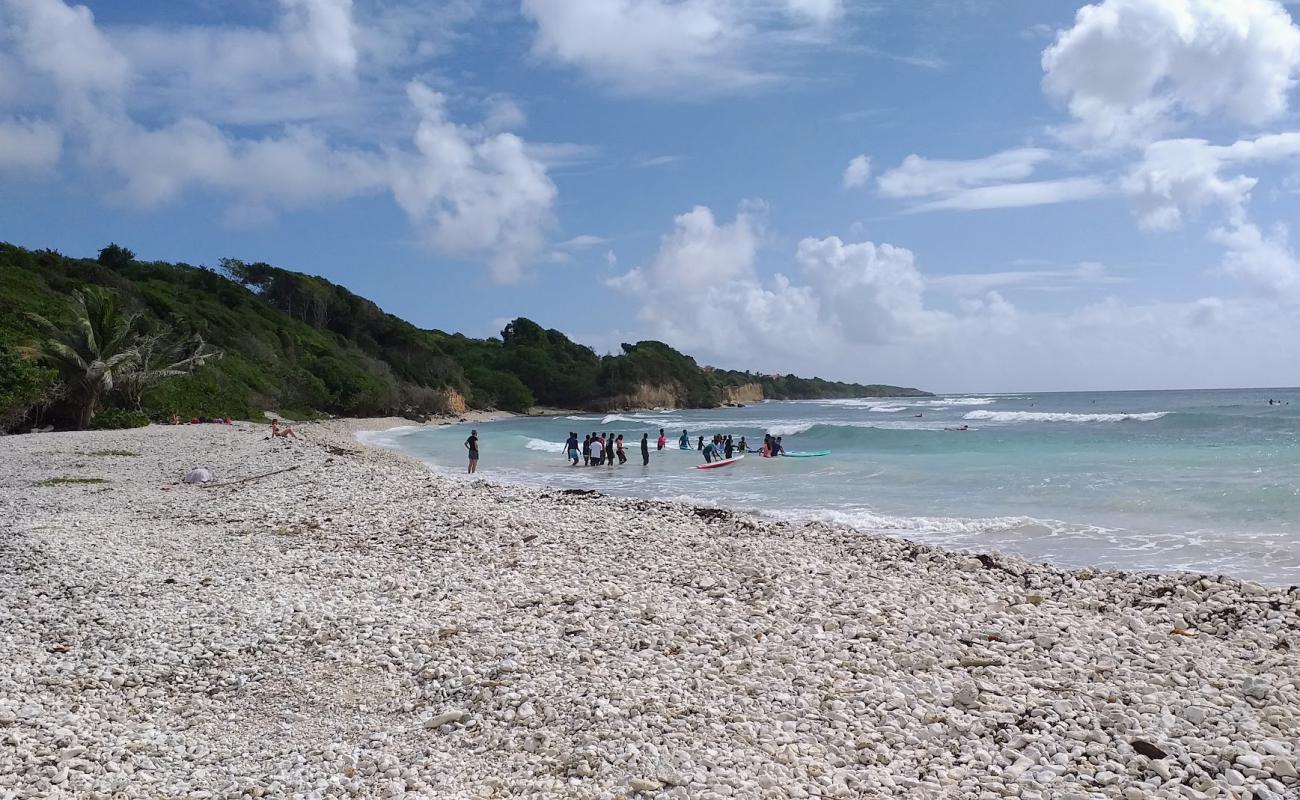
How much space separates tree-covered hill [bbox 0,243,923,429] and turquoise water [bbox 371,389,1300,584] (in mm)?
10825

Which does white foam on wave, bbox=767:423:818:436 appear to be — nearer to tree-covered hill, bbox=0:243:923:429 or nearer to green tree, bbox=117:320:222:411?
tree-covered hill, bbox=0:243:923:429

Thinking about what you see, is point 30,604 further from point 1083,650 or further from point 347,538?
point 1083,650

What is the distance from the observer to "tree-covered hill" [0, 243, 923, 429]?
97.9ft

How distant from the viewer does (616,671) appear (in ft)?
17.1

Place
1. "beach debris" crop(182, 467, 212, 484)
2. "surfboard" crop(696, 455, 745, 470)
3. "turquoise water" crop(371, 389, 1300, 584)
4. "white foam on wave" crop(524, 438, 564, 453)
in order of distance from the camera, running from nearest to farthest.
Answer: "turquoise water" crop(371, 389, 1300, 584) < "beach debris" crop(182, 467, 212, 484) < "surfboard" crop(696, 455, 745, 470) < "white foam on wave" crop(524, 438, 564, 453)

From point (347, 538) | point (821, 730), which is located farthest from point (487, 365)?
point (821, 730)

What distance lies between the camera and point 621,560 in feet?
27.7

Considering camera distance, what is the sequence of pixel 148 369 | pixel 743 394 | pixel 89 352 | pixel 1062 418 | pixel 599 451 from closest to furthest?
pixel 599 451
pixel 89 352
pixel 148 369
pixel 1062 418
pixel 743 394

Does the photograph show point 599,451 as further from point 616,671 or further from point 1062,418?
point 1062,418

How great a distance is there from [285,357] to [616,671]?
52.5m

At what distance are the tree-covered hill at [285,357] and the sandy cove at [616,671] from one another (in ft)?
69.8

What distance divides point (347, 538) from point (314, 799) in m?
5.95

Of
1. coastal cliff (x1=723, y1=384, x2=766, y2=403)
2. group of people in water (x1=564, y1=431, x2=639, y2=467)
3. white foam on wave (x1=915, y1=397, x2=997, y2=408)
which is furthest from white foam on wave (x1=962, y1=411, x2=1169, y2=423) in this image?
coastal cliff (x1=723, y1=384, x2=766, y2=403)

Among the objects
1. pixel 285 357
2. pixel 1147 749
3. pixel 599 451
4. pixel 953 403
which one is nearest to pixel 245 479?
pixel 599 451
